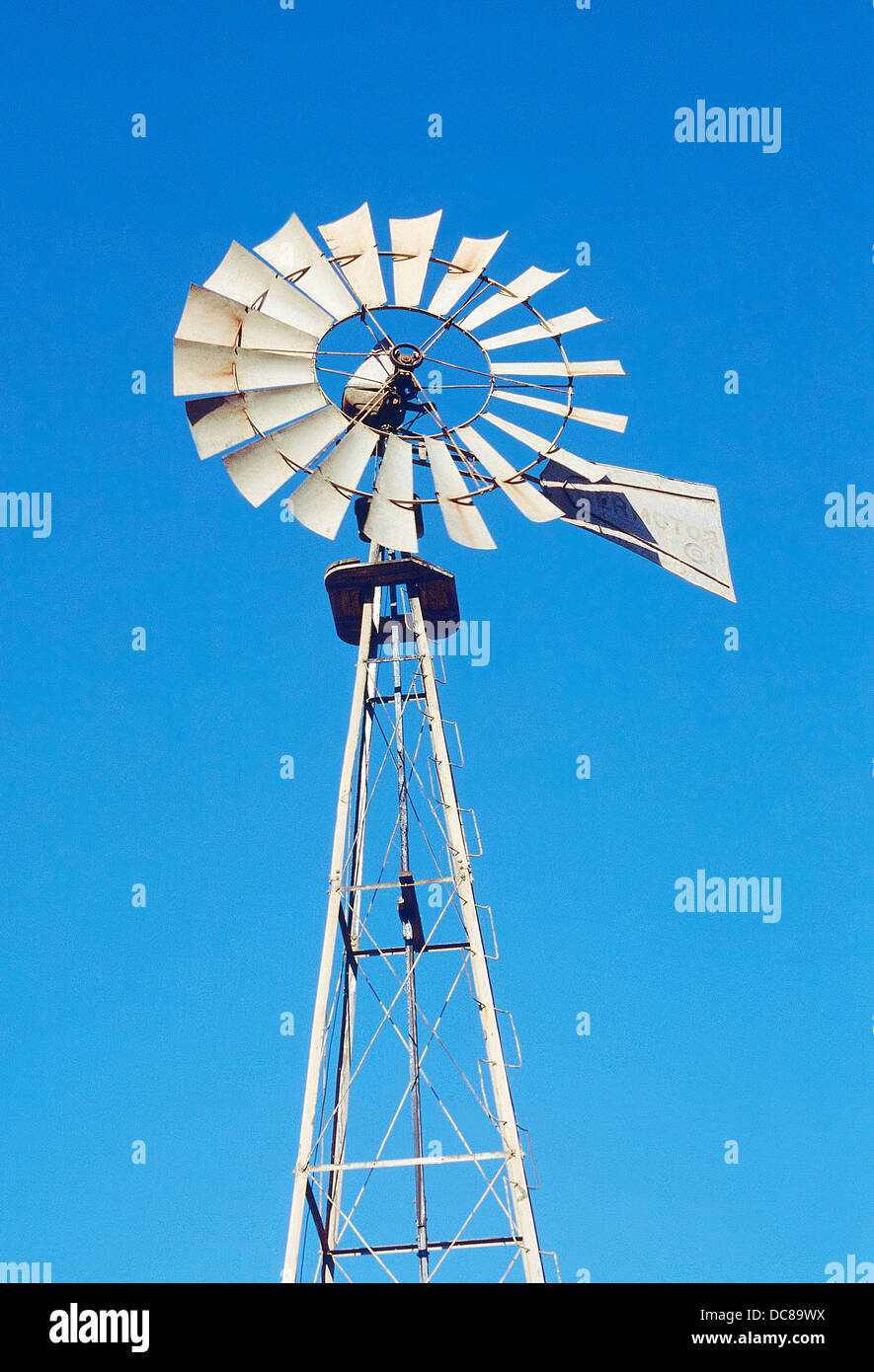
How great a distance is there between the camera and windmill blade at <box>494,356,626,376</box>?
15047 millimetres

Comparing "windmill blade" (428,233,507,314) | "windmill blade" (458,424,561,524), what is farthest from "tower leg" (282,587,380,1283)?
"windmill blade" (428,233,507,314)

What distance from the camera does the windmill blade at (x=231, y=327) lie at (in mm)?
13891

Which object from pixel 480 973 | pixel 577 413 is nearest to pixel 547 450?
pixel 577 413

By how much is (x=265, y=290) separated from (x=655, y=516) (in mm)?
4587

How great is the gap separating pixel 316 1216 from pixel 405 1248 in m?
1.04

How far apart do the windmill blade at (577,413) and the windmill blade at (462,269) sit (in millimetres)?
1088

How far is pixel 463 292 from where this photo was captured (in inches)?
596

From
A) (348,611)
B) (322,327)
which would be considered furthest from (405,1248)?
(322,327)

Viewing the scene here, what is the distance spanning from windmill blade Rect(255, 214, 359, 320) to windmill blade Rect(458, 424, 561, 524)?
1790 mm

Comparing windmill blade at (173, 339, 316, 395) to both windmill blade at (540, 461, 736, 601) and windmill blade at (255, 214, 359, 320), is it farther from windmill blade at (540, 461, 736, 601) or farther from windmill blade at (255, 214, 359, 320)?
windmill blade at (540, 461, 736, 601)

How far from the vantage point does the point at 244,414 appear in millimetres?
14211

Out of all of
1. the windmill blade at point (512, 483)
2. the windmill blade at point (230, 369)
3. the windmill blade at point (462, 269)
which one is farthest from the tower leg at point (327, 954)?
the windmill blade at point (462, 269)
